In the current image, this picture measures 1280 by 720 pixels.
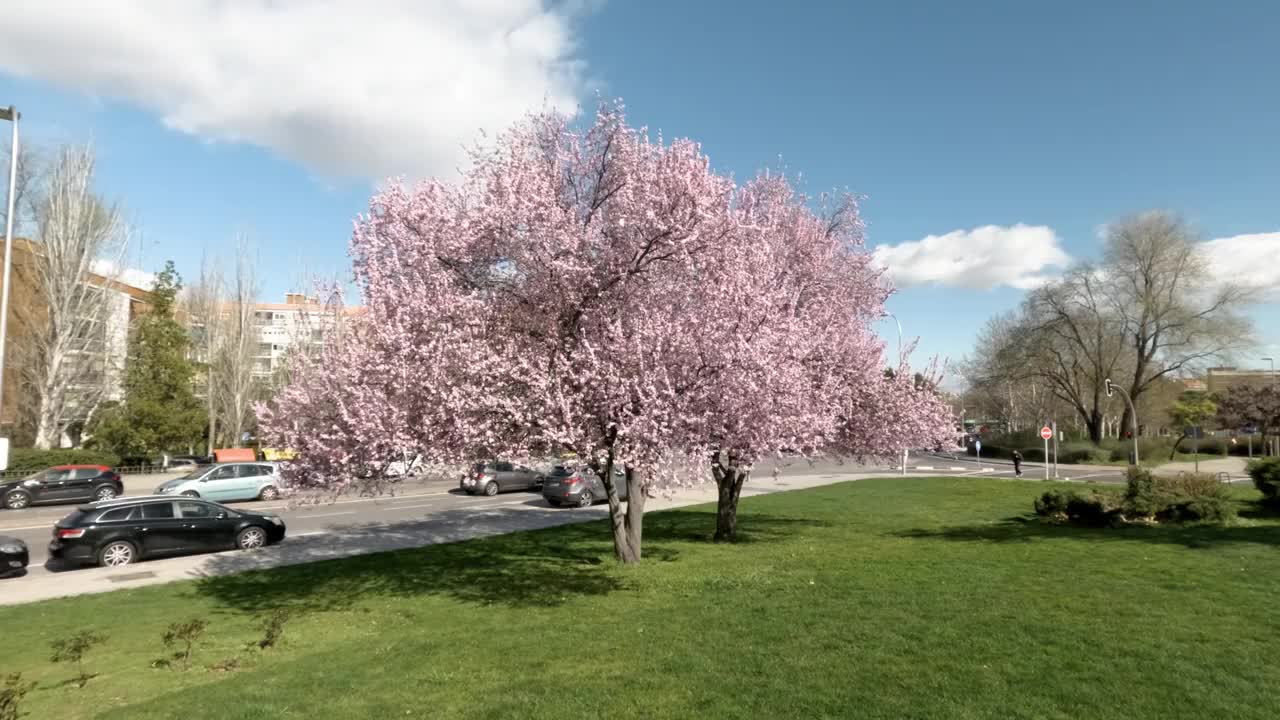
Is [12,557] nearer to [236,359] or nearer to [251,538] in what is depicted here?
[251,538]

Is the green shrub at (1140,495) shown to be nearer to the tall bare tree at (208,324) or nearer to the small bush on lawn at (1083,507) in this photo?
the small bush on lawn at (1083,507)

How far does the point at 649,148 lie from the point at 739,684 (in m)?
8.43

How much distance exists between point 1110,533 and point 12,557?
23996mm

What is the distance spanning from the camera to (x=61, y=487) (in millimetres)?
26688

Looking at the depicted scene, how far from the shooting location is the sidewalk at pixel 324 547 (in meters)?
13.8

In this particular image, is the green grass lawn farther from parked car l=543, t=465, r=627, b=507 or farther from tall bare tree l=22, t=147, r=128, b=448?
tall bare tree l=22, t=147, r=128, b=448

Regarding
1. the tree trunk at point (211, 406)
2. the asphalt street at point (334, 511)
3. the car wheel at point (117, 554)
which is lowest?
the asphalt street at point (334, 511)

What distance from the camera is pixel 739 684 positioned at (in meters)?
6.88

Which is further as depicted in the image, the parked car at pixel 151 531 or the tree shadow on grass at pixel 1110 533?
the parked car at pixel 151 531

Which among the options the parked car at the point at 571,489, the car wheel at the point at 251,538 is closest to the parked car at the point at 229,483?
the car wheel at the point at 251,538

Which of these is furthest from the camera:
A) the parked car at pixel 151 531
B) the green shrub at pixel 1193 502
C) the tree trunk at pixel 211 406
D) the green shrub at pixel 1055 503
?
the tree trunk at pixel 211 406

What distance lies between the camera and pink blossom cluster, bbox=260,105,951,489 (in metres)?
10.0

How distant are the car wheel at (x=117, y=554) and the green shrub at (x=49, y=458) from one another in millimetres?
22832

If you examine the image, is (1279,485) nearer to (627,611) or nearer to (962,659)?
(962,659)
